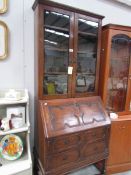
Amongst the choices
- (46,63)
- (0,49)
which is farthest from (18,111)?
(0,49)

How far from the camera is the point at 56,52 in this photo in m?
1.69

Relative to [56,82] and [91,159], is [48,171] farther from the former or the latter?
[56,82]

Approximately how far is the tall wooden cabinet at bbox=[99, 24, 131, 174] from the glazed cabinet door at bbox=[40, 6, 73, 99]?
49cm

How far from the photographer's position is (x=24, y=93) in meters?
1.75

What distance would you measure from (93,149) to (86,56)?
1095mm

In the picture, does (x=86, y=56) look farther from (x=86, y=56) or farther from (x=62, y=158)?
(x=62, y=158)

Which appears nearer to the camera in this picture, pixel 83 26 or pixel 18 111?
pixel 18 111

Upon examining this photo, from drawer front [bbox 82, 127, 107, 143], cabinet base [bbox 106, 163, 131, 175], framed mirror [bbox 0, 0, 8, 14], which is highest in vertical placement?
framed mirror [bbox 0, 0, 8, 14]

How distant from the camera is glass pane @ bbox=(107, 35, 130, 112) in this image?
6.81 feet

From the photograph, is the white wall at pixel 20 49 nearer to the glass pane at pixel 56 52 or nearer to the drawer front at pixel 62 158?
the glass pane at pixel 56 52

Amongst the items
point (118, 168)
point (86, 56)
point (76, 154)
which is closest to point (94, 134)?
point (76, 154)

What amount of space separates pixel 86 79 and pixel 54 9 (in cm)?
87

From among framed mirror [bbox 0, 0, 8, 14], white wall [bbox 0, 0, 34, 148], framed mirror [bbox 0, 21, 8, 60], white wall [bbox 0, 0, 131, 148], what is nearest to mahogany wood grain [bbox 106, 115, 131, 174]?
white wall [bbox 0, 0, 131, 148]

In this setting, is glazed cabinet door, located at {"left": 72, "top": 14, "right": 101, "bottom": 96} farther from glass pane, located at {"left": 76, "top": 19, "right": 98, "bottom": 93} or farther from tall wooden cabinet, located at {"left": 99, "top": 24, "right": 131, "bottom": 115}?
tall wooden cabinet, located at {"left": 99, "top": 24, "right": 131, "bottom": 115}
